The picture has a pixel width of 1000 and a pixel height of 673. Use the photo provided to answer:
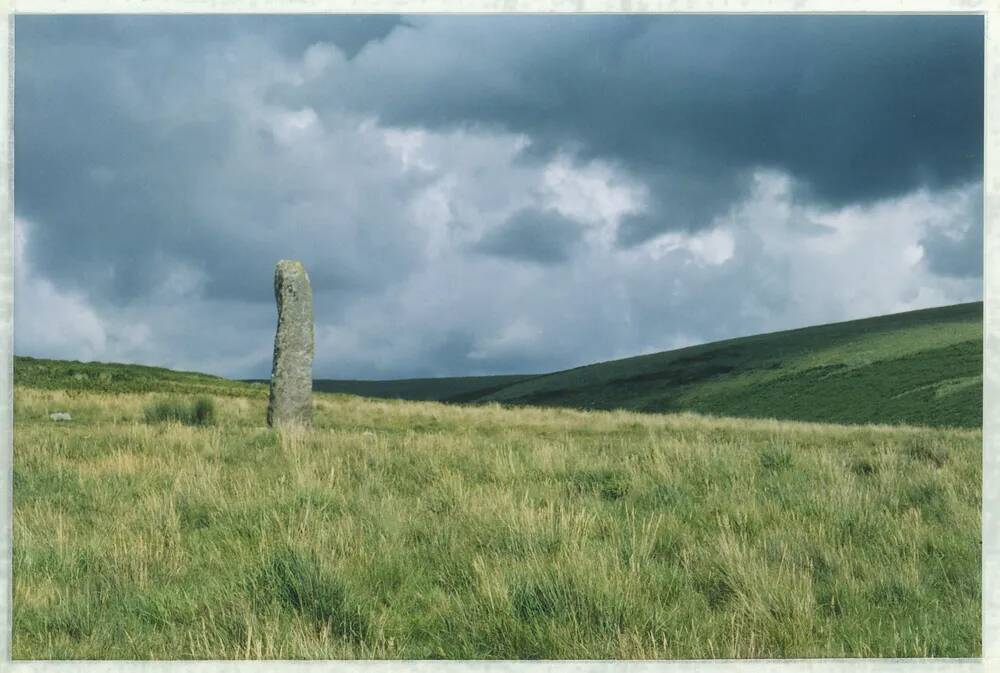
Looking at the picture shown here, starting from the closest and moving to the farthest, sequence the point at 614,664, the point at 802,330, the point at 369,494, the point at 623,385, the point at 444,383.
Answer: the point at 614,664
the point at 369,494
the point at 623,385
the point at 802,330
the point at 444,383

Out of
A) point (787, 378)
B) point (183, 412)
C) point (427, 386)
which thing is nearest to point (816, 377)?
point (787, 378)

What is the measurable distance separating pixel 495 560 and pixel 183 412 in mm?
14914

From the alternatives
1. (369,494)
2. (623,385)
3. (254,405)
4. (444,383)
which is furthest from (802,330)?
(369,494)

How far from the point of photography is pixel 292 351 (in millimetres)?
16609

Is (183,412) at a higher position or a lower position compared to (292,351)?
lower

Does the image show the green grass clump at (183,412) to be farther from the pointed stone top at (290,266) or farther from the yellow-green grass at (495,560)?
the yellow-green grass at (495,560)

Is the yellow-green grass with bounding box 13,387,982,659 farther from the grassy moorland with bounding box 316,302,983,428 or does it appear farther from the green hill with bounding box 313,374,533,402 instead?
the green hill with bounding box 313,374,533,402

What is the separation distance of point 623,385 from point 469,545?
71.1 meters

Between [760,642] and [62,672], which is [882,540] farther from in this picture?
[62,672]

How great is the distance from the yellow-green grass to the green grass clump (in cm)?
841

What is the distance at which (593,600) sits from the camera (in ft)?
14.7

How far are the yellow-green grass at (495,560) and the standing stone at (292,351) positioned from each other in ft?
22.0

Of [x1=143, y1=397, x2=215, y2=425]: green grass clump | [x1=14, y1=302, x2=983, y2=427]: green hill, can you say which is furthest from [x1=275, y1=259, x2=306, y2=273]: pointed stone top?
[x1=14, y1=302, x2=983, y2=427]: green hill

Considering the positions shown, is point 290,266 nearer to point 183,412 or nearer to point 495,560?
point 183,412
